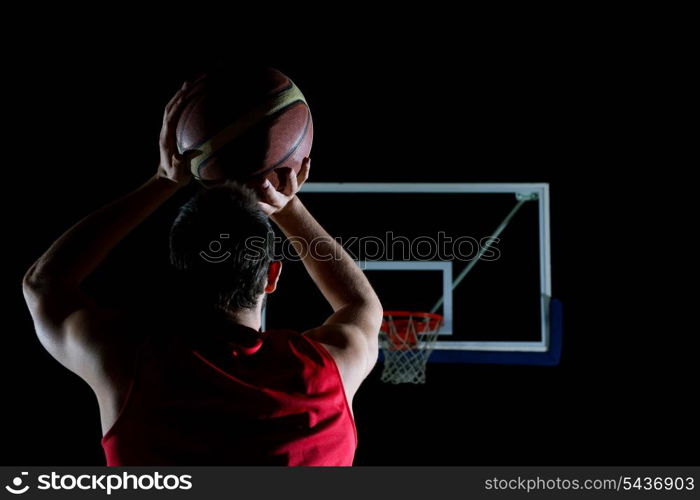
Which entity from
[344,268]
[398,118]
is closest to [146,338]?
[344,268]

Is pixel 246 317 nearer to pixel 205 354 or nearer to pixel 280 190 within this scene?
pixel 205 354

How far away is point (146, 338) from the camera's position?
3.43ft

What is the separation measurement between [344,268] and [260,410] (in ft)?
1.47

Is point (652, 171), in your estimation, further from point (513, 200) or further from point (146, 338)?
point (146, 338)

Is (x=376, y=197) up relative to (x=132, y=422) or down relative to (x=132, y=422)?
up

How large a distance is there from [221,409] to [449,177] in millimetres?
2985

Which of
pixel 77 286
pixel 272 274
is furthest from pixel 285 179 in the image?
pixel 77 286

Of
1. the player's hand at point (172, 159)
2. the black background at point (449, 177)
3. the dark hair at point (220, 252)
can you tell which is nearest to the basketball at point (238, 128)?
the player's hand at point (172, 159)

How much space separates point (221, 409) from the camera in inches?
39.3

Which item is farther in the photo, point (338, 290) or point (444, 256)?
point (444, 256)

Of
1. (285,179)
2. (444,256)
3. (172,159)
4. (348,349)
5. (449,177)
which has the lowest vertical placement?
(348,349)

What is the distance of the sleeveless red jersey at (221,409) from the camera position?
99 centimetres

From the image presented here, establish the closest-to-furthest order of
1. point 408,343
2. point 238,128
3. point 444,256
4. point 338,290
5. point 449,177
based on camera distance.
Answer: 1. point 338,290
2. point 238,128
3. point 408,343
4. point 444,256
5. point 449,177

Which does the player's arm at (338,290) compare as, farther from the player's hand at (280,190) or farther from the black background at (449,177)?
the black background at (449,177)
